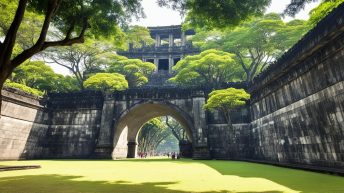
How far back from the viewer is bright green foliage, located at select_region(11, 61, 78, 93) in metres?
23.3

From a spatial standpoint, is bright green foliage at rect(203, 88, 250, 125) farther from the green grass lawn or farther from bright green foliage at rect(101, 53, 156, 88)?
bright green foliage at rect(101, 53, 156, 88)

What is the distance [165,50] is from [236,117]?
24.5 metres

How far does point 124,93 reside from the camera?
22547 millimetres

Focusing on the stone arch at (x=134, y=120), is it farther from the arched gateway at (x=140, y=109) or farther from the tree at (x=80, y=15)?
the tree at (x=80, y=15)

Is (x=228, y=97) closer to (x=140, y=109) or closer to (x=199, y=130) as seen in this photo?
(x=199, y=130)

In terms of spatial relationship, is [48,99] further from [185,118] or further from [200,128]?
[200,128]

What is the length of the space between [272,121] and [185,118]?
8.18 meters

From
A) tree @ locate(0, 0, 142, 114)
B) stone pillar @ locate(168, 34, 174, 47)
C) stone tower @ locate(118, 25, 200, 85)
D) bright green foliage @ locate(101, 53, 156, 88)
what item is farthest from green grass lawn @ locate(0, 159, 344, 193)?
stone pillar @ locate(168, 34, 174, 47)

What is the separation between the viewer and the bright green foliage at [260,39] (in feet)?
78.7

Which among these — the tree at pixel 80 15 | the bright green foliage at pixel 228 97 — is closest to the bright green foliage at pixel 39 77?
the tree at pixel 80 15

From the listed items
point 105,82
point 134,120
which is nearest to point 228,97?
point 134,120

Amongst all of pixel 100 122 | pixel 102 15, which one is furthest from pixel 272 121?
pixel 100 122

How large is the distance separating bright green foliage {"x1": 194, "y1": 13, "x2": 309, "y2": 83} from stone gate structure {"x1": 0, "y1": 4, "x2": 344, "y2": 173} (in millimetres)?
6560

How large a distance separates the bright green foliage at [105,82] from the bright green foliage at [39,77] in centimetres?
402
